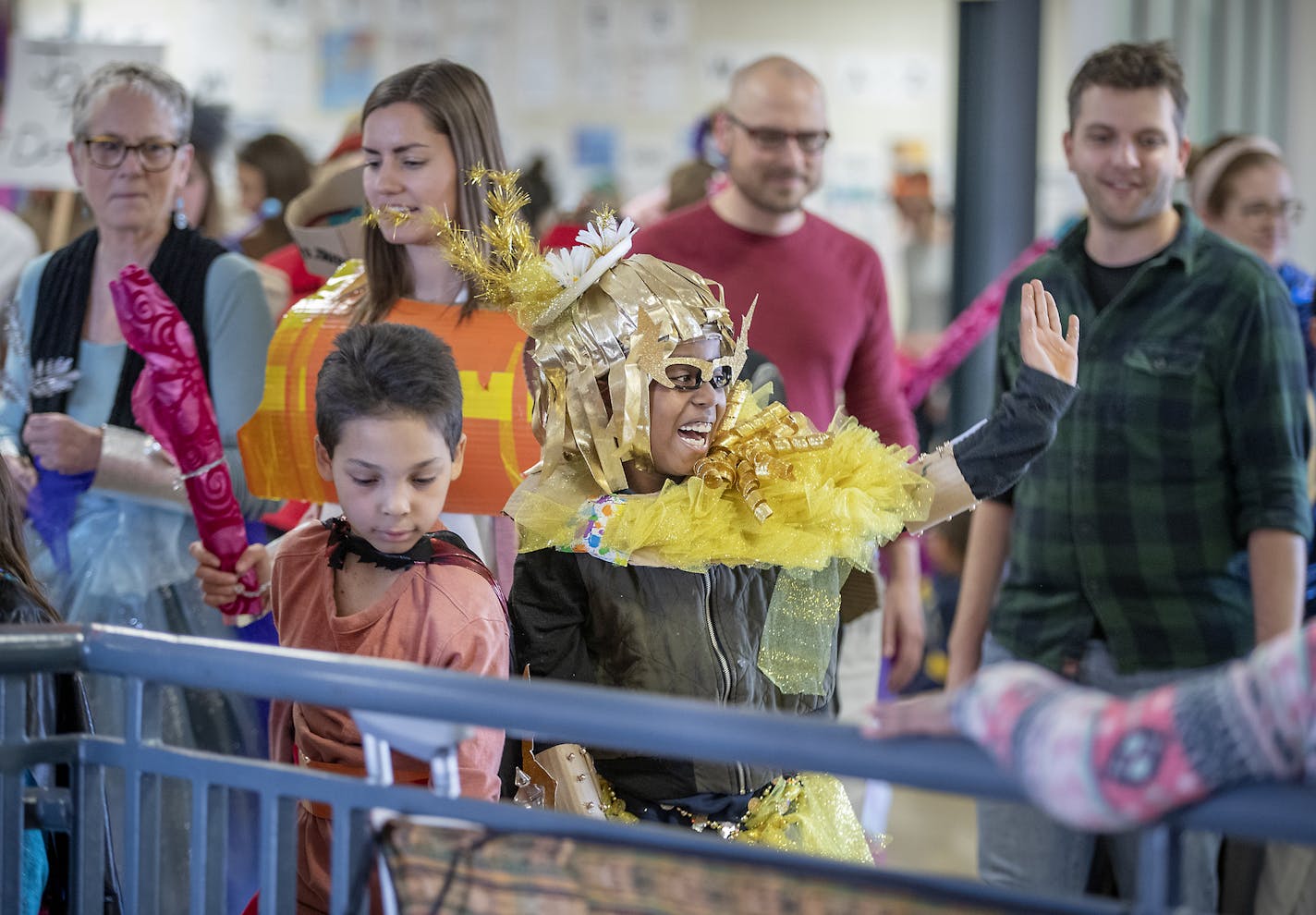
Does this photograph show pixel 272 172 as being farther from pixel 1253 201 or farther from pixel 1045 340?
pixel 1045 340

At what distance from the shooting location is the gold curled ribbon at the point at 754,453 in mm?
2043

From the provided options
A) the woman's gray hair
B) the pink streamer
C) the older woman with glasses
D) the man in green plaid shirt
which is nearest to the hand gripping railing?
the older woman with glasses

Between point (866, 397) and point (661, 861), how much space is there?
2127 millimetres

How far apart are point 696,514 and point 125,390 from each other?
1.19m

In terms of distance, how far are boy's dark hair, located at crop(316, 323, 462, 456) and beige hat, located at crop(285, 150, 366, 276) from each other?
31.0 inches

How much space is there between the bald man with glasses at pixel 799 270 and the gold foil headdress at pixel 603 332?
990mm

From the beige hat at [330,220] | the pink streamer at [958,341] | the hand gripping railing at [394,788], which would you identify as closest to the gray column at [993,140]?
the pink streamer at [958,341]

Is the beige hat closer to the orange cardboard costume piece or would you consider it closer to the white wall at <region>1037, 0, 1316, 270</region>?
the orange cardboard costume piece

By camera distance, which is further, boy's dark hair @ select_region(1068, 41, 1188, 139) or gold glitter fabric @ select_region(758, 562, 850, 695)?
boy's dark hair @ select_region(1068, 41, 1188, 139)

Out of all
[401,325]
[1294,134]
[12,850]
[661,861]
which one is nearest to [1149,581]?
[401,325]

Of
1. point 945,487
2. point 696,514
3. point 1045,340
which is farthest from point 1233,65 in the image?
point 696,514

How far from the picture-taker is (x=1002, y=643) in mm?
2967

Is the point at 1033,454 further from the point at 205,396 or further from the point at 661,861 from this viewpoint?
the point at 205,396

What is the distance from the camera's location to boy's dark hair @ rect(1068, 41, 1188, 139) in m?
2.86
